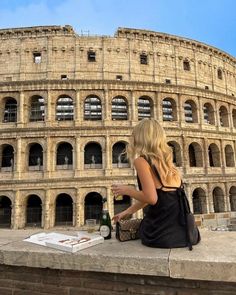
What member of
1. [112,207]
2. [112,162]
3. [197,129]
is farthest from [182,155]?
[112,207]

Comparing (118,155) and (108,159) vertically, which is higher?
(118,155)

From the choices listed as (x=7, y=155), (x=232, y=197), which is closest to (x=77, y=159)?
(x=7, y=155)

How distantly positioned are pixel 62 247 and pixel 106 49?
2130cm

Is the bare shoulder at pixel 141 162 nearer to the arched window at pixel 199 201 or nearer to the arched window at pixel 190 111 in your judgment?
the arched window at pixel 199 201

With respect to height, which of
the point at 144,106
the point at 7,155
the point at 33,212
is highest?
the point at 144,106

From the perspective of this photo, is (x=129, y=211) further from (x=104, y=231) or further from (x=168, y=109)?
(x=168, y=109)

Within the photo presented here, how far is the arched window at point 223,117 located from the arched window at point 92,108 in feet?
38.8

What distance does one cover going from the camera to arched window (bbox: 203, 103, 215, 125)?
941 inches

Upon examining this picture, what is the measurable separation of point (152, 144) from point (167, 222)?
79 centimetres

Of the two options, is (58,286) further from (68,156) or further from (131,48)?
(131,48)

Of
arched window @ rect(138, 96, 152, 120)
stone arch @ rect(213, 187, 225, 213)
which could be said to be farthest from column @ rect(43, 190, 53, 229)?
stone arch @ rect(213, 187, 225, 213)

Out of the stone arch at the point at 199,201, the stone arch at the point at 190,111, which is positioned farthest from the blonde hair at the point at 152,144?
the stone arch at the point at 190,111

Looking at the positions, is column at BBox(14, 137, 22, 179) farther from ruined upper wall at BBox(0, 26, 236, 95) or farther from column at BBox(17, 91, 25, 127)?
ruined upper wall at BBox(0, 26, 236, 95)

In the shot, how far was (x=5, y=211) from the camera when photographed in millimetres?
20094
